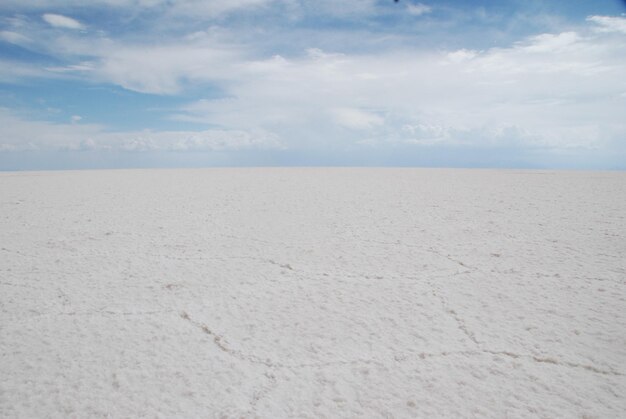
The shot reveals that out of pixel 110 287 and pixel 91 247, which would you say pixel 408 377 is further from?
pixel 91 247

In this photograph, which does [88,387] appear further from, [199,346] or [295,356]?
[295,356]

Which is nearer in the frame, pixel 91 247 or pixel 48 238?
pixel 91 247

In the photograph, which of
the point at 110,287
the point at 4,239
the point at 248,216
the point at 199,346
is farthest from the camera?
the point at 248,216

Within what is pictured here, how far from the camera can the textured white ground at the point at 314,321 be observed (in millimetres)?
1283

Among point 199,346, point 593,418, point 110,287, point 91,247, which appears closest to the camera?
point 593,418

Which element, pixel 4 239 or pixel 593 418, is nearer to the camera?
pixel 593 418

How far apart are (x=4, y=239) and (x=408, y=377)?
359cm

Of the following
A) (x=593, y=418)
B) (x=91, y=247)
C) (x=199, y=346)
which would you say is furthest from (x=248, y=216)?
(x=593, y=418)

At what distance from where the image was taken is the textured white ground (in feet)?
4.21

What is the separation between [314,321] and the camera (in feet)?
5.93

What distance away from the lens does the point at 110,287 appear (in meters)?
2.23

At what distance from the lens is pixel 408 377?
1.38 metres

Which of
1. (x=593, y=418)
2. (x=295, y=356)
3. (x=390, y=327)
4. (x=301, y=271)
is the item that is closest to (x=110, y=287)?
(x=301, y=271)

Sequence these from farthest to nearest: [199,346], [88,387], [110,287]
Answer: [110,287]
[199,346]
[88,387]
